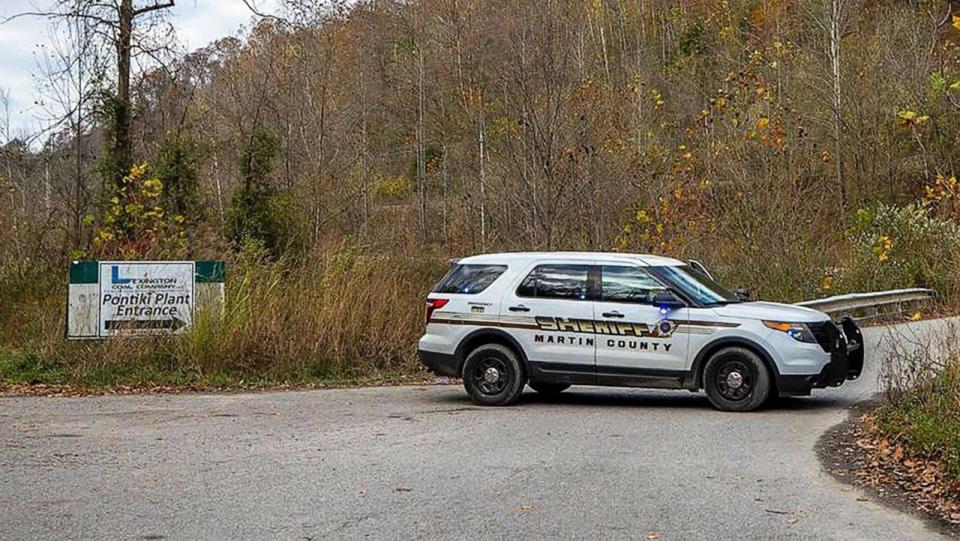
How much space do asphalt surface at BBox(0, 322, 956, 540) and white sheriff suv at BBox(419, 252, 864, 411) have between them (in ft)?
1.34

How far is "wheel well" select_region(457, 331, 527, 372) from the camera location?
564 inches

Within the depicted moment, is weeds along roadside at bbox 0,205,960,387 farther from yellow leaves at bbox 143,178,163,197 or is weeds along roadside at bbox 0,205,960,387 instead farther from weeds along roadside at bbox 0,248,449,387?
yellow leaves at bbox 143,178,163,197

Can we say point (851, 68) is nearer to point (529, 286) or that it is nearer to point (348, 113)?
point (348, 113)

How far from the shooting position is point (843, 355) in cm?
1359

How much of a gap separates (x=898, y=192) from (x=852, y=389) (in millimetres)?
24376

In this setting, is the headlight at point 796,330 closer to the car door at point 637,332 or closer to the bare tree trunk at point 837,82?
the car door at point 637,332

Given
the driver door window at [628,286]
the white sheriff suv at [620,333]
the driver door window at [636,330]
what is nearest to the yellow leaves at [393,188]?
the white sheriff suv at [620,333]

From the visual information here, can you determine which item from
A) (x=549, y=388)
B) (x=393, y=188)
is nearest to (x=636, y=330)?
(x=549, y=388)

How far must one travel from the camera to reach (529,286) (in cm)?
1448

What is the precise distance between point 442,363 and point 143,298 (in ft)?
20.7

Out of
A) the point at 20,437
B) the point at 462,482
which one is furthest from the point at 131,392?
the point at 462,482

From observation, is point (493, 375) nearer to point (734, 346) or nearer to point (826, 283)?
point (734, 346)

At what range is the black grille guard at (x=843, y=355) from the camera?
13438 millimetres

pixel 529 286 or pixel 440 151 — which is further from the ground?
pixel 440 151
